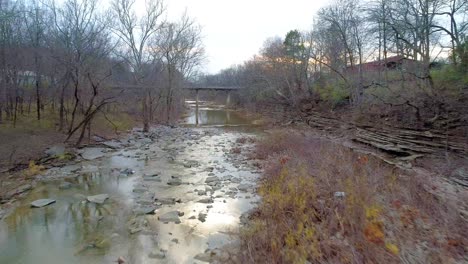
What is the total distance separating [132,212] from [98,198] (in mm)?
1539

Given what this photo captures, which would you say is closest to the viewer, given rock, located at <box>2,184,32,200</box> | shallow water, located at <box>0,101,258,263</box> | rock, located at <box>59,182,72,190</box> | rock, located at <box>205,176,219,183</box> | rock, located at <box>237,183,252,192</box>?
shallow water, located at <box>0,101,258,263</box>

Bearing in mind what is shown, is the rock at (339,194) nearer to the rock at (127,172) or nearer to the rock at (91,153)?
the rock at (127,172)

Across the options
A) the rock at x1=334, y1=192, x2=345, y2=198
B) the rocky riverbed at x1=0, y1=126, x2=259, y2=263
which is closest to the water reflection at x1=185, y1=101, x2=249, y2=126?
the rocky riverbed at x1=0, y1=126, x2=259, y2=263

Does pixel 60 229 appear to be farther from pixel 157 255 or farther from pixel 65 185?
pixel 65 185

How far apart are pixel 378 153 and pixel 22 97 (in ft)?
65.4

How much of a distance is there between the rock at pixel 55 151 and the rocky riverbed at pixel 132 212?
884mm

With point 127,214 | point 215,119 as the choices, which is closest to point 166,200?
point 127,214

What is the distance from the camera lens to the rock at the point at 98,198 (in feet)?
25.9

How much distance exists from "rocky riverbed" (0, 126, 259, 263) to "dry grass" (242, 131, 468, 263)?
89 centimetres

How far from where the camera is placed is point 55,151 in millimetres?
12922

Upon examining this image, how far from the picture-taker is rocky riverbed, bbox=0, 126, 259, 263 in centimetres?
541

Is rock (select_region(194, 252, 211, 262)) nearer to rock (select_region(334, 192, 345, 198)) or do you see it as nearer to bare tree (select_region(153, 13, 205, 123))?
rock (select_region(334, 192, 345, 198))

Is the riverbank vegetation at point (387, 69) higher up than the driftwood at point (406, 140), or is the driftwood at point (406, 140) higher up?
the riverbank vegetation at point (387, 69)

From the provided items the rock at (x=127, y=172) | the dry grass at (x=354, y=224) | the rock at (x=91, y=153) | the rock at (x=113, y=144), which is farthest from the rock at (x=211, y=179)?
the rock at (x=113, y=144)
